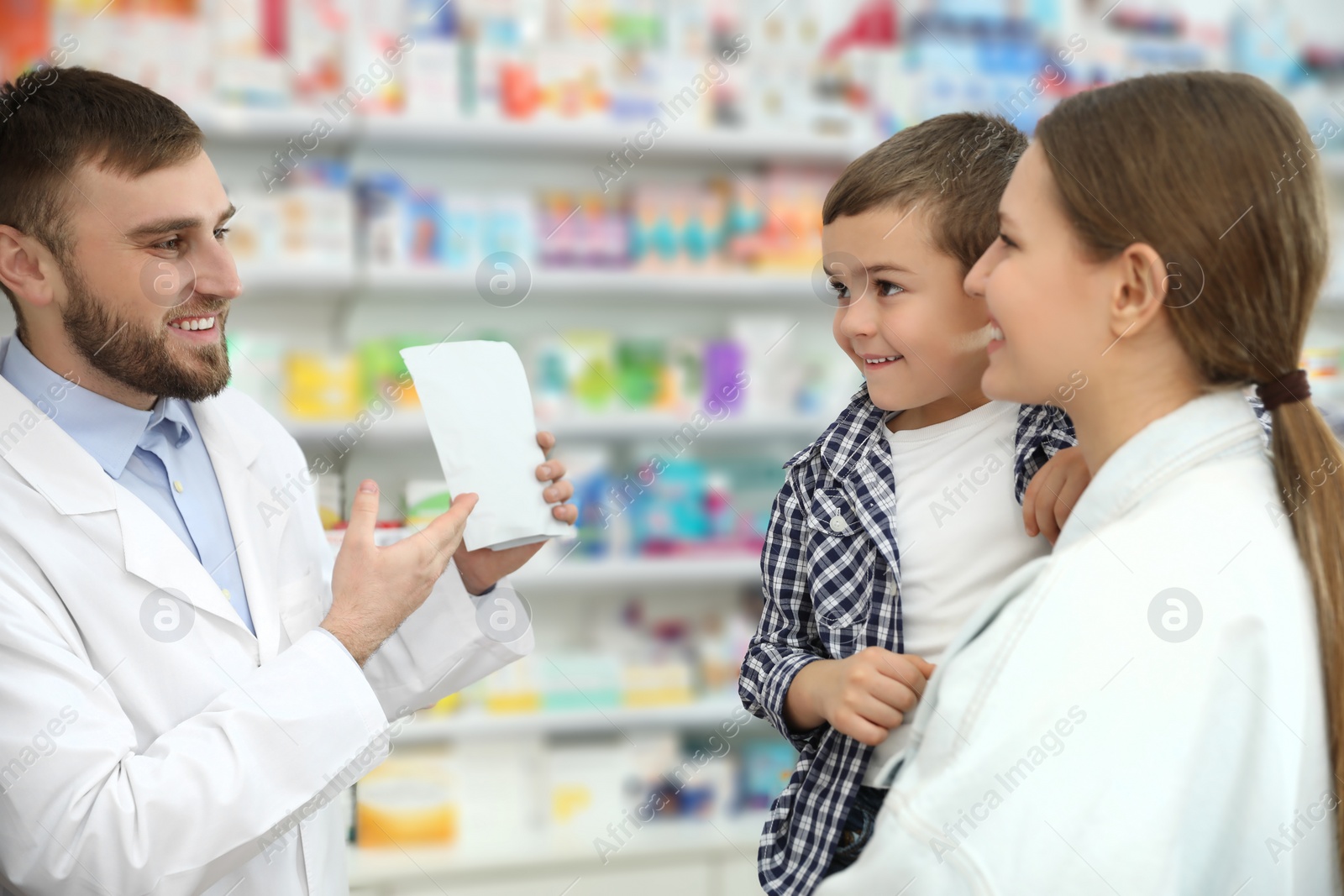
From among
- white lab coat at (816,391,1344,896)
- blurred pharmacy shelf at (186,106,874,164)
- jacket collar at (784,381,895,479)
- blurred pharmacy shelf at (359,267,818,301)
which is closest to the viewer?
white lab coat at (816,391,1344,896)

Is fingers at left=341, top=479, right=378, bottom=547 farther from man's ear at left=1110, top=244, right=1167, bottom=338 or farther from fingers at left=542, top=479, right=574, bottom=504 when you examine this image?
man's ear at left=1110, top=244, right=1167, bottom=338

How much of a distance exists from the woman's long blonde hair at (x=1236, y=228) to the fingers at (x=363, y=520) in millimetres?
826

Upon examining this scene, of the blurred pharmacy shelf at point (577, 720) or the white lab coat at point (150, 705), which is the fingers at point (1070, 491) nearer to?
the white lab coat at point (150, 705)

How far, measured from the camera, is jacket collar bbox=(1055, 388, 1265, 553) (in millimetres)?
762

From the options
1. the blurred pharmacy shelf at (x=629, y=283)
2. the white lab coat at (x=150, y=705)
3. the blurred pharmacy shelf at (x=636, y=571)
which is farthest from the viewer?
the blurred pharmacy shelf at (x=636, y=571)

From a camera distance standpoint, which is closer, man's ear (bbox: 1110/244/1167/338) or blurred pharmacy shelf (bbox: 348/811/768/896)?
man's ear (bbox: 1110/244/1167/338)

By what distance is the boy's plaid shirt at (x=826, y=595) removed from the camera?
1027mm

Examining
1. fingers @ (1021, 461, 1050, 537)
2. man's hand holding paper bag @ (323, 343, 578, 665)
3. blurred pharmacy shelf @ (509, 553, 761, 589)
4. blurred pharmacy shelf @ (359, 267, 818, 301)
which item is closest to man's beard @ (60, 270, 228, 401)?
man's hand holding paper bag @ (323, 343, 578, 665)

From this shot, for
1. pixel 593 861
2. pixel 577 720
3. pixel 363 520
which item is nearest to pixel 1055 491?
pixel 363 520

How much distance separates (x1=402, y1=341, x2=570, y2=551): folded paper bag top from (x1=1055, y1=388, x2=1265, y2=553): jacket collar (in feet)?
2.23

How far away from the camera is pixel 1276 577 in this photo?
73 cm

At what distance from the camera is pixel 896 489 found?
112cm

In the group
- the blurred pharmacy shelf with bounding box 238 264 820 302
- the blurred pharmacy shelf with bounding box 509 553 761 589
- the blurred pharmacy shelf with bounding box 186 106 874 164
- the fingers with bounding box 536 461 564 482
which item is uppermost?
the blurred pharmacy shelf with bounding box 186 106 874 164

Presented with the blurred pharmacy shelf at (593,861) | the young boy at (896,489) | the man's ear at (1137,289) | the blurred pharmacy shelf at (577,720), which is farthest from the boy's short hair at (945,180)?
the blurred pharmacy shelf at (593,861)
